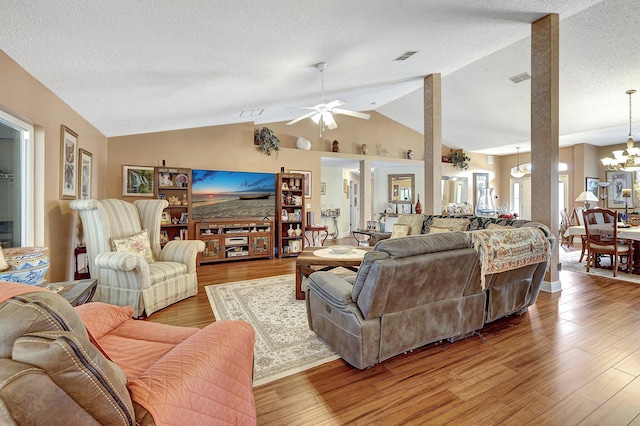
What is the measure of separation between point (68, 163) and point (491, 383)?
456cm

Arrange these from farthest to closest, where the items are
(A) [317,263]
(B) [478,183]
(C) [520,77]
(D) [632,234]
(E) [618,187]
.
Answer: (B) [478,183]
(E) [618,187]
(C) [520,77]
(D) [632,234]
(A) [317,263]

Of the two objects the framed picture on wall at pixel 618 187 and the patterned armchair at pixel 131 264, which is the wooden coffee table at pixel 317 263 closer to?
the patterned armchair at pixel 131 264

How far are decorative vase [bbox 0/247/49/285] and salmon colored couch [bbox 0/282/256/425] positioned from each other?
1.10m

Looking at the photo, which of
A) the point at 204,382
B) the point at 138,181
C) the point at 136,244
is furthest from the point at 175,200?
the point at 204,382

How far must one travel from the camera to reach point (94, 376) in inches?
26.4

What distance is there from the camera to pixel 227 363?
1131 mm

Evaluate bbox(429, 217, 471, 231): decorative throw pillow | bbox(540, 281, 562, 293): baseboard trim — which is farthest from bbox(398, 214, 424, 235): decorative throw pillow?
bbox(540, 281, 562, 293): baseboard trim

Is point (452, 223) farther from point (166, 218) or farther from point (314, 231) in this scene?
point (166, 218)

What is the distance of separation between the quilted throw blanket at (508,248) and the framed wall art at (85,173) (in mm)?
4526

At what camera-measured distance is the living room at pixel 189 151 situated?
2768mm

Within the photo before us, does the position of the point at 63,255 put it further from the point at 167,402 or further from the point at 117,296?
the point at 167,402

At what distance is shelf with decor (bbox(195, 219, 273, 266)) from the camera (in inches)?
210

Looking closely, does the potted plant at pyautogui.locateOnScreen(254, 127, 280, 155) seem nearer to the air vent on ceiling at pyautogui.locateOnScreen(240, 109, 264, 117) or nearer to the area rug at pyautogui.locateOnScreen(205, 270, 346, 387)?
the air vent on ceiling at pyautogui.locateOnScreen(240, 109, 264, 117)

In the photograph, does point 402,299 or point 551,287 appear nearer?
point 402,299
